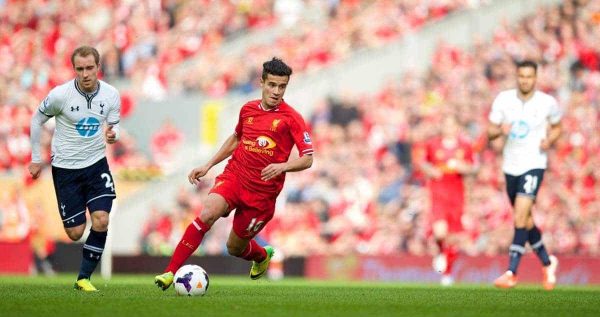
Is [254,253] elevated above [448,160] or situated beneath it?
situated beneath

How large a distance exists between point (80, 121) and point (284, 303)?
3059 mm

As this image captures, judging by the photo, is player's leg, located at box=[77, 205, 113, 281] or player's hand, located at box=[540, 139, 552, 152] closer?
player's leg, located at box=[77, 205, 113, 281]

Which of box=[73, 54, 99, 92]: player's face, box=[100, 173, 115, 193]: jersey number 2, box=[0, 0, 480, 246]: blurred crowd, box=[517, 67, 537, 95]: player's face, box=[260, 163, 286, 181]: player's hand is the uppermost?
box=[0, 0, 480, 246]: blurred crowd

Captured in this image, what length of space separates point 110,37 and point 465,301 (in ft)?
61.4

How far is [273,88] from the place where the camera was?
39.9 feet

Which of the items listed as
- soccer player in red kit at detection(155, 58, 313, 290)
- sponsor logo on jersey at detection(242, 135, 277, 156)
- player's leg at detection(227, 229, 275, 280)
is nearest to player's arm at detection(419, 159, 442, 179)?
player's leg at detection(227, 229, 275, 280)

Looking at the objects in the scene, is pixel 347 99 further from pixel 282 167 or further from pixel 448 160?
pixel 282 167

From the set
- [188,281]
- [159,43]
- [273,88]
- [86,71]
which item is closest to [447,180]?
[273,88]

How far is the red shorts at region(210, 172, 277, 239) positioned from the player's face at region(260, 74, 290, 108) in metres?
0.85

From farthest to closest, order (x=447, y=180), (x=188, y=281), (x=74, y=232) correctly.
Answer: (x=447, y=180) → (x=74, y=232) → (x=188, y=281)

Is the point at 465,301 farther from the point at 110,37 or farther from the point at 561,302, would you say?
the point at 110,37

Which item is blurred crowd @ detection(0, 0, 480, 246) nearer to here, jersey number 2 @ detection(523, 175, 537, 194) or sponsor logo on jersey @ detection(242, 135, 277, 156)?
jersey number 2 @ detection(523, 175, 537, 194)

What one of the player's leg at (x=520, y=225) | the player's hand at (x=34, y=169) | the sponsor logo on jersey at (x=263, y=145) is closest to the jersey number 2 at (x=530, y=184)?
the player's leg at (x=520, y=225)

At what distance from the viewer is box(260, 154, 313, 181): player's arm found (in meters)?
11.6
